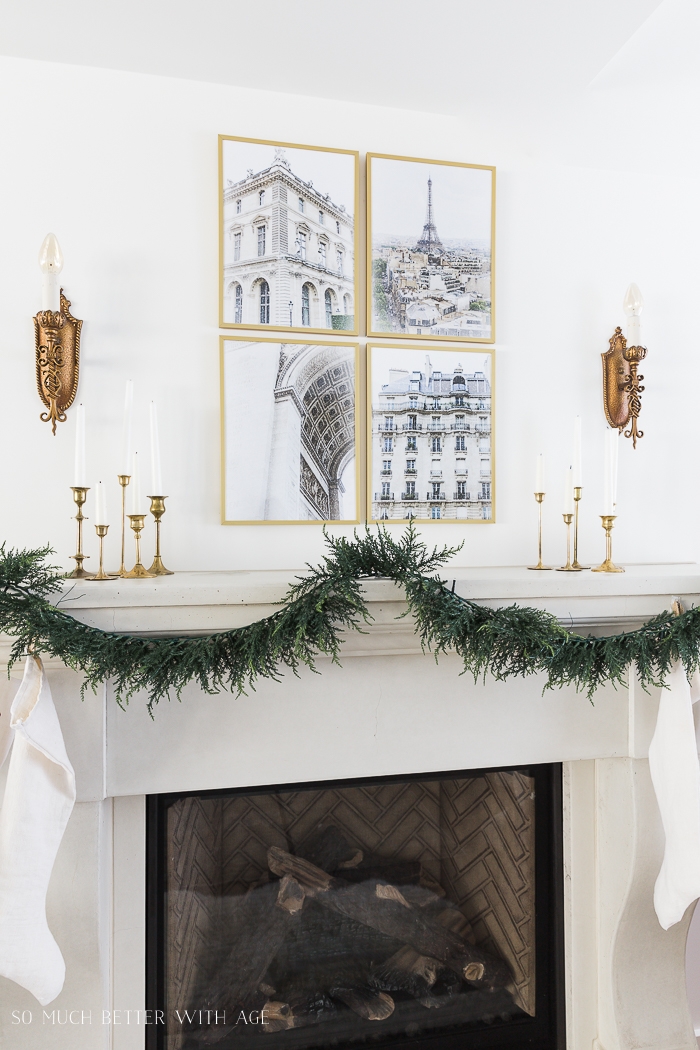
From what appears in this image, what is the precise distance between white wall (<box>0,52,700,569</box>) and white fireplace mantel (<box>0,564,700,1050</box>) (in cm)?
21

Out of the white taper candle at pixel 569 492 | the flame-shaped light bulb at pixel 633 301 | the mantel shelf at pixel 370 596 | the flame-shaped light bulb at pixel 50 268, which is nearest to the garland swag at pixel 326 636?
the mantel shelf at pixel 370 596

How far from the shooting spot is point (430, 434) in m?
1.58

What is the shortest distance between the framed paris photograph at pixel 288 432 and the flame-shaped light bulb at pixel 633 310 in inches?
25.5

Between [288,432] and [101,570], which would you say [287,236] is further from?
[101,570]

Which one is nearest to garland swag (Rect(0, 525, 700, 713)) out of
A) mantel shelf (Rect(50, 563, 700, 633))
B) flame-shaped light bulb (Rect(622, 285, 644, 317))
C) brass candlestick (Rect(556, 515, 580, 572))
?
mantel shelf (Rect(50, 563, 700, 633))

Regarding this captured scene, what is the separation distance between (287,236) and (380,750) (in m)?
1.13

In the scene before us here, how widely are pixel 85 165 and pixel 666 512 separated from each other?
157 centimetres

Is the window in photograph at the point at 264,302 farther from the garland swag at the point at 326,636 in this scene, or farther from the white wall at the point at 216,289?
the garland swag at the point at 326,636

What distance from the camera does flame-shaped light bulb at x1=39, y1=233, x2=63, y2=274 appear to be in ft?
4.30

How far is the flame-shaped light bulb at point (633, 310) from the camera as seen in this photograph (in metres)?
1.56

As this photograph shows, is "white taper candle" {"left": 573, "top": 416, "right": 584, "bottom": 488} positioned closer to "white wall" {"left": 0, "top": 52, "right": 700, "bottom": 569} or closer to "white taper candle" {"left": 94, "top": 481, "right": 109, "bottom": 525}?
"white wall" {"left": 0, "top": 52, "right": 700, "bottom": 569}

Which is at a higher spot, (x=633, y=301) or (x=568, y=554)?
(x=633, y=301)

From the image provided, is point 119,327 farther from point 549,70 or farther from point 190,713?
point 549,70

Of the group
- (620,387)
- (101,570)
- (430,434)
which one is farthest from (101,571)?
(620,387)
